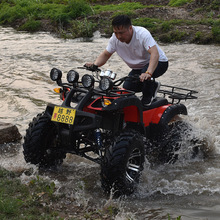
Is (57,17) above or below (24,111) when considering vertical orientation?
above

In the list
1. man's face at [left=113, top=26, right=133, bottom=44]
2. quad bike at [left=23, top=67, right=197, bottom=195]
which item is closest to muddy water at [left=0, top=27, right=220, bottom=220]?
quad bike at [left=23, top=67, right=197, bottom=195]

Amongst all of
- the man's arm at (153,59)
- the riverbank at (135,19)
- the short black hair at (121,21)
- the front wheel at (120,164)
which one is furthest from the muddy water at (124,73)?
the short black hair at (121,21)

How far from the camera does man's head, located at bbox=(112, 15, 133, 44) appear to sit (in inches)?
219

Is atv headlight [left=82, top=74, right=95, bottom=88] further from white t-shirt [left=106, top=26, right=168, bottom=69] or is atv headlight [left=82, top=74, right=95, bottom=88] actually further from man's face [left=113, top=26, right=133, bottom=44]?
white t-shirt [left=106, top=26, right=168, bottom=69]

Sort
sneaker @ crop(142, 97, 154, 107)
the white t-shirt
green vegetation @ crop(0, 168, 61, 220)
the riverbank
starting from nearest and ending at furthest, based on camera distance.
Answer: green vegetation @ crop(0, 168, 61, 220)
the white t-shirt
sneaker @ crop(142, 97, 154, 107)
the riverbank

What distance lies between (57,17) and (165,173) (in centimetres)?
1922

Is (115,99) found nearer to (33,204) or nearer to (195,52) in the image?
(33,204)

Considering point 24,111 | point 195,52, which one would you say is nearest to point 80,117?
point 24,111

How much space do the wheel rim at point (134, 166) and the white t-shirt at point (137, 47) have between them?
1.49m

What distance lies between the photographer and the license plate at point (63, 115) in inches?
196

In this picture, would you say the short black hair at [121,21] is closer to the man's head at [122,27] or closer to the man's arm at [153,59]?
the man's head at [122,27]

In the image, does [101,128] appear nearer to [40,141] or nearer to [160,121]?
[40,141]

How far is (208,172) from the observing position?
6.16m

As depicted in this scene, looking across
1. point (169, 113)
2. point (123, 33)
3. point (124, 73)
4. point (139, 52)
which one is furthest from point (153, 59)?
point (124, 73)
